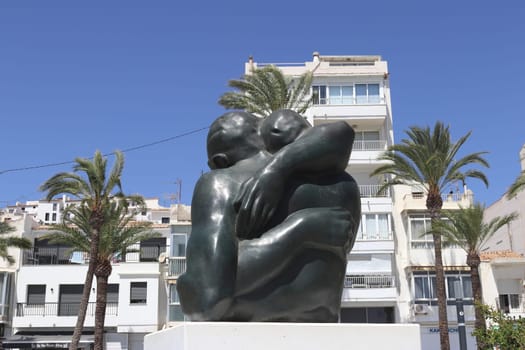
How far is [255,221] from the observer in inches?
225

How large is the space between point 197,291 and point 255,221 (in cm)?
76

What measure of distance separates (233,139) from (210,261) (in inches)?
54.8

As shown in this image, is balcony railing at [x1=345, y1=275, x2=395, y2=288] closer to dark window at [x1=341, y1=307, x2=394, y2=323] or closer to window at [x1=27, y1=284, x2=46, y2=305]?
dark window at [x1=341, y1=307, x2=394, y2=323]

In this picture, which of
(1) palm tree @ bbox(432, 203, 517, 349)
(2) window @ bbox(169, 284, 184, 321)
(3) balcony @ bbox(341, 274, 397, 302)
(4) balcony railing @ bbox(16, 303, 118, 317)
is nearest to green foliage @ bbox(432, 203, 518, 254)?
(1) palm tree @ bbox(432, 203, 517, 349)

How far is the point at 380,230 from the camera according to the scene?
4094 centimetres

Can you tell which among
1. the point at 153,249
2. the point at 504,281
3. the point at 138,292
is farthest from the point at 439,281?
the point at 153,249

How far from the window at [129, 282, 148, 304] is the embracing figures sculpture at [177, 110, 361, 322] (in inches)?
1605

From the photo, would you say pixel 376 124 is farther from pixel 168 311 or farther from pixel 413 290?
pixel 168 311

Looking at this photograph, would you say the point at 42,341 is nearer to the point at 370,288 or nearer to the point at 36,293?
the point at 36,293

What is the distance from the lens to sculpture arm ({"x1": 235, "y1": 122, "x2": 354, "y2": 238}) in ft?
18.7

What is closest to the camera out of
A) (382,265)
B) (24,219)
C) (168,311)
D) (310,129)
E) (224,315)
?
(224,315)

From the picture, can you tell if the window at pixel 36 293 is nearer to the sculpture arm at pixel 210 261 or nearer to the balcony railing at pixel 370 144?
the balcony railing at pixel 370 144

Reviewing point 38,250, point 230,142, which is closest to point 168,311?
point 38,250

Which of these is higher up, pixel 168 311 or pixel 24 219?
pixel 24 219
